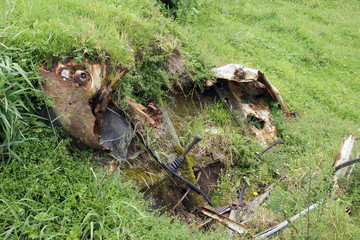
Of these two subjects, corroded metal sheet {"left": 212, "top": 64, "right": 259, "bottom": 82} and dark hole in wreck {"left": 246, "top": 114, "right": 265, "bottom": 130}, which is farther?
dark hole in wreck {"left": 246, "top": 114, "right": 265, "bottom": 130}

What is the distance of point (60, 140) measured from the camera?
108 inches

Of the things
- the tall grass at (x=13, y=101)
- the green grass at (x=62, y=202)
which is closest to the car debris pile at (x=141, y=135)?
the tall grass at (x=13, y=101)

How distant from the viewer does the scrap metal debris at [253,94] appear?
16.2 ft

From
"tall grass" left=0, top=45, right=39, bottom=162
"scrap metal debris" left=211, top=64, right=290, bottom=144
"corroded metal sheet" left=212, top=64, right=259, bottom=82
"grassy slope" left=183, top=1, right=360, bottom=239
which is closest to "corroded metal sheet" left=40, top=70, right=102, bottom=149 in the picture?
"tall grass" left=0, top=45, right=39, bottom=162

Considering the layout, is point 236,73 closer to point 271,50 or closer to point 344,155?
point 344,155

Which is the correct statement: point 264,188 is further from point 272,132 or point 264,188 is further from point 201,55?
point 201,55

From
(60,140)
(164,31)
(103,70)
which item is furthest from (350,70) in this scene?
(60,140)

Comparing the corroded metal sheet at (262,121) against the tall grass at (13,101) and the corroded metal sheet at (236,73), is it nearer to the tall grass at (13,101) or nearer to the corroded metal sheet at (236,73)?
the corroded metal sheet at (236,73)

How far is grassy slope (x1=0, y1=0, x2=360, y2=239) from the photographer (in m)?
2.86

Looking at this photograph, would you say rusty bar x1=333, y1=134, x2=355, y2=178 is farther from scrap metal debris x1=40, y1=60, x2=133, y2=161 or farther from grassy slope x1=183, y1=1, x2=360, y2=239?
scrap metal debris x1=40, y1=60, x2=133, y2=161

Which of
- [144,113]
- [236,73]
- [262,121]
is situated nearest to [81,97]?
[144,113]

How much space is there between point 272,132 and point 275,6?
24.7 feet

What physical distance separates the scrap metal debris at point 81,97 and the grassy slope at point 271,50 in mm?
145

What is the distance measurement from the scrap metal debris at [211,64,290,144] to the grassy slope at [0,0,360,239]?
0.24 metres
